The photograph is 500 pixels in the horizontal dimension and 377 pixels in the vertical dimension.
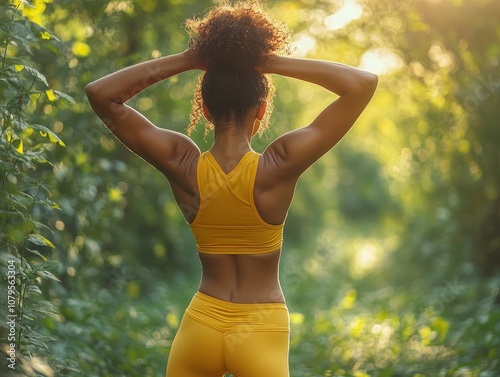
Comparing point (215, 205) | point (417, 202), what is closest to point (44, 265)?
point (215, 205)

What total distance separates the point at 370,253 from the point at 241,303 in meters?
15.5

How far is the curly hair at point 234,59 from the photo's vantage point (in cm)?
248

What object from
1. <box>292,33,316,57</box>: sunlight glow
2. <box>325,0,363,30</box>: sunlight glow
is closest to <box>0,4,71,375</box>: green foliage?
<box>325,0,363,30</box>: sunlight glow

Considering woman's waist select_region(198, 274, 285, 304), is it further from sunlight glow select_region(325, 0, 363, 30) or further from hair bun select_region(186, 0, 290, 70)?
sunlight glow select_region(325, 0, 363, 30)

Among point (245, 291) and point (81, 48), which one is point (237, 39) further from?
point (81, 48)

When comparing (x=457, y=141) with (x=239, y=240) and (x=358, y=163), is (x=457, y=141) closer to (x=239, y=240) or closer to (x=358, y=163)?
(x=239, y=240)

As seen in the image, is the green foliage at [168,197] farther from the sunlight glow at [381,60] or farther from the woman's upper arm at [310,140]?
the woman's upper arm at [310,140]

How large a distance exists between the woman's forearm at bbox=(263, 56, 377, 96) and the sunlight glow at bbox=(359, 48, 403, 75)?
13.8 ft

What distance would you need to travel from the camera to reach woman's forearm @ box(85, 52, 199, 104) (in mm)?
2556

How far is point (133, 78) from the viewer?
8.45 ft

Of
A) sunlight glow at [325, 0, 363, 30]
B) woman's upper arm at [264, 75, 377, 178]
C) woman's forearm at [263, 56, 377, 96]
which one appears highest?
sunlight glow at [325, 0, 363, 30]

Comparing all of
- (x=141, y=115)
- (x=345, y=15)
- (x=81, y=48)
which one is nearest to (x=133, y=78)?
(x=141, y=115)

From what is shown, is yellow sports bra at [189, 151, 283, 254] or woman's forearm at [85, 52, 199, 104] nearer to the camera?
yellow sports bra at [189, 151, 283, 254]

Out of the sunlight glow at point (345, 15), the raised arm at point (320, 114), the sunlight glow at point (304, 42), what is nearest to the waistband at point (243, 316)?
the raised arm at point (320, 114)
